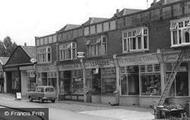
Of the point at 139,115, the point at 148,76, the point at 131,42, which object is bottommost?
the point at 139,115

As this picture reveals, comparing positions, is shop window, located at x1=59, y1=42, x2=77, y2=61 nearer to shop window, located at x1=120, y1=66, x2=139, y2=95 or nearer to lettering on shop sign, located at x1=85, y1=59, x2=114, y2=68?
lettering on shop sign, located at x1=85, y1=59, x2=114, y2=68

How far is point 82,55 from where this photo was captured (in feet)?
127

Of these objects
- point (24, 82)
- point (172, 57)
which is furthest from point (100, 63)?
point (24, 82)

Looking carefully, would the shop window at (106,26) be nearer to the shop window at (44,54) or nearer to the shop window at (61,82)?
the shop window at (61,82)

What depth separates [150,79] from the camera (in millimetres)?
30750

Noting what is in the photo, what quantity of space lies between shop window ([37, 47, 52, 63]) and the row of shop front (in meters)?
0.94

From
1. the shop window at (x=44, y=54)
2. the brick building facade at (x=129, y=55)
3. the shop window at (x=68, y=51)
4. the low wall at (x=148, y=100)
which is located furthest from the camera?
the shop window at (x=44, y=54)

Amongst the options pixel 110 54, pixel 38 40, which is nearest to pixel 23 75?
pixel 38 40

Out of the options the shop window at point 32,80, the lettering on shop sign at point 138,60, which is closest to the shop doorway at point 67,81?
the shop window at point 32,80

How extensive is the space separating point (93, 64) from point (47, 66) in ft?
33.3

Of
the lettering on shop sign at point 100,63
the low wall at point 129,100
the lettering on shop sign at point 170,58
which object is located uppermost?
the lettering on shop sign at point 170,58

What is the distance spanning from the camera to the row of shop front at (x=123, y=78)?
2835cm

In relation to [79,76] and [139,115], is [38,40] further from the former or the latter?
[139,115]

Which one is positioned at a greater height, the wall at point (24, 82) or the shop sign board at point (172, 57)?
the shop sign board at point (172, 57)
